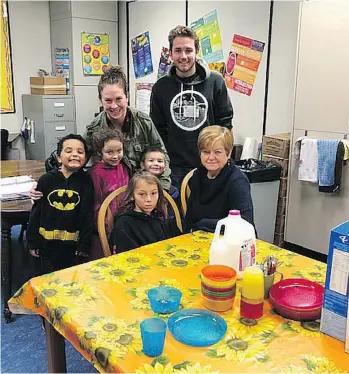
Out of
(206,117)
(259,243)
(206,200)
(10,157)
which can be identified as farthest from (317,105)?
(10,157)

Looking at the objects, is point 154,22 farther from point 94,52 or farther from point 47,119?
point 47,119

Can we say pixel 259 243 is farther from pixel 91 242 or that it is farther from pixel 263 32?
pixel 263 32

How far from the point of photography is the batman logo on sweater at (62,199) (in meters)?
2.17

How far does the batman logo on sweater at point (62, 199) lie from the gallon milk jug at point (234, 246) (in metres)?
1.06

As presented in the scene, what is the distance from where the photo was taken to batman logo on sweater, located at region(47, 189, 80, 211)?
217 cm

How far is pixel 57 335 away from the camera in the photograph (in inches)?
51.3

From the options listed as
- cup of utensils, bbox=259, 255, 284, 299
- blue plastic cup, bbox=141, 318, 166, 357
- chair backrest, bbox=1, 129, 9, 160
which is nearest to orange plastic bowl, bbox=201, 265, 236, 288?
cup of utensils, bbox=259, 255, 284, 299

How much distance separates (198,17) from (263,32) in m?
0.89

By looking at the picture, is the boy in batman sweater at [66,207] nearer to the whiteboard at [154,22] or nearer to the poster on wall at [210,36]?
the poster on wall at [210,36]

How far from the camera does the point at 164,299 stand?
1.19 metres

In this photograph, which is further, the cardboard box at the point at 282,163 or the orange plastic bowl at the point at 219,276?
the cardboard box at the point at 282,163

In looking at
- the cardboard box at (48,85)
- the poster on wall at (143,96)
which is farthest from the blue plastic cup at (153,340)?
the cardboard box at (48,85)

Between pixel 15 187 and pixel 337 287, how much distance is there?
6.77ft

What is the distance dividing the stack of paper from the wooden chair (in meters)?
0.71
